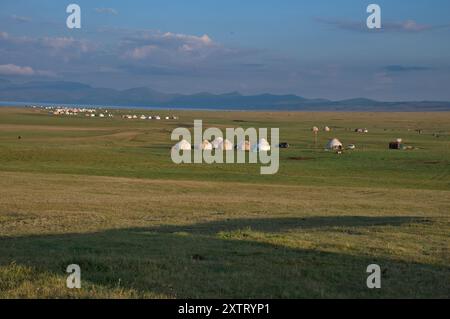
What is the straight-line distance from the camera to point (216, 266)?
12.9 m

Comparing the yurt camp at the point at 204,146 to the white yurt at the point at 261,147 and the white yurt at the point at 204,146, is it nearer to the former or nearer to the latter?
the white yurt at the point at 204,146

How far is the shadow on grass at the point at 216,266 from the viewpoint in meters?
10.9

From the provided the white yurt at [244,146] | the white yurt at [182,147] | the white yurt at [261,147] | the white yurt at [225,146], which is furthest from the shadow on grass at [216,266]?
the white yurt at [244,146]

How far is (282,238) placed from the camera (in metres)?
17.1

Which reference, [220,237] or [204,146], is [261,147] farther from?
[220,237]

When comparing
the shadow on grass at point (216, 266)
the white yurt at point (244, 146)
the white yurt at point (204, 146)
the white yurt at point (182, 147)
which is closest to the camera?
the shadow on grass at point (216, 266)

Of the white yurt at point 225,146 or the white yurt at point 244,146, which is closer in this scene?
the white yurt at point 225,146

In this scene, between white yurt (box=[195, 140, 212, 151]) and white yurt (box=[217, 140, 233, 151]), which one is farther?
white yurt (box=[217, 140, 233, 151])

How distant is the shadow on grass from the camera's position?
1093 centimetres

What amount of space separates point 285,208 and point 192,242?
14877 mm

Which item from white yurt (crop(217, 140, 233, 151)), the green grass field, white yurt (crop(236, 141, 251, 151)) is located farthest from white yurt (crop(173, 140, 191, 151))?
the green grass field

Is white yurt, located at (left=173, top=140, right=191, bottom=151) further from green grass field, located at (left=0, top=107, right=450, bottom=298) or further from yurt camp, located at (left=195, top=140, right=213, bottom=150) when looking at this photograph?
green grass field, located at (left=0, top=107, right=450, bottom=298)
